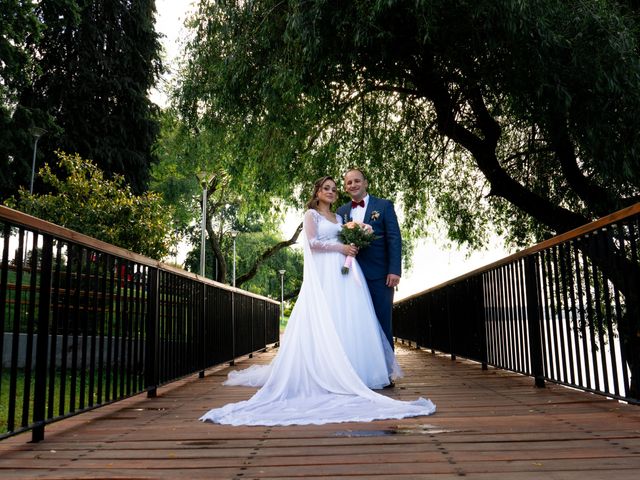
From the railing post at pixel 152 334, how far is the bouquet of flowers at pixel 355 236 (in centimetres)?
143

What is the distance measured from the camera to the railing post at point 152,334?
4059 mm

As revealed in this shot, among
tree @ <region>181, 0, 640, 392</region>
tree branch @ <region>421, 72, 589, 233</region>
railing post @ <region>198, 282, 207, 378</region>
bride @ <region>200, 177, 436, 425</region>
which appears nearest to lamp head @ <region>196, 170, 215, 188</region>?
tree @ <region>181, 0, 640, 392</region>

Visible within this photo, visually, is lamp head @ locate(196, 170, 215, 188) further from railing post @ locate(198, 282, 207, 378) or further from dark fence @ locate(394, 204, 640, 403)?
dark fence @ locate(394, 204, 640, 403)

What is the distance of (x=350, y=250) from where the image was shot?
14.9ft

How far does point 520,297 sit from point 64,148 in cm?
1878

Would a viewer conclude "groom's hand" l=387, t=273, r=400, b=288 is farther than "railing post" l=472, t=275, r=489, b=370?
No

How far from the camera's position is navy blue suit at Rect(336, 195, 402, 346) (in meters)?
4.73

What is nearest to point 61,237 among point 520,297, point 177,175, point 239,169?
point 520,297

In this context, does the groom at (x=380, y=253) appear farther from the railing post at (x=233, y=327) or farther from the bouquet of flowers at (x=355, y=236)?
the railing post at (x=233, y=327)

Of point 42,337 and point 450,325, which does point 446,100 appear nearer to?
point 450,325

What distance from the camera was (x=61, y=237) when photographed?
9.06 feet

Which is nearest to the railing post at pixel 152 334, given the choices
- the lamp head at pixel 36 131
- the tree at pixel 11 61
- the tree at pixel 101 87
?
the tree at pixel 11 61

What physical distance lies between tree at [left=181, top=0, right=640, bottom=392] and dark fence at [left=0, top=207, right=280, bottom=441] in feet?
8.03

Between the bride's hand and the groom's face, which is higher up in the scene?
the groom's face
